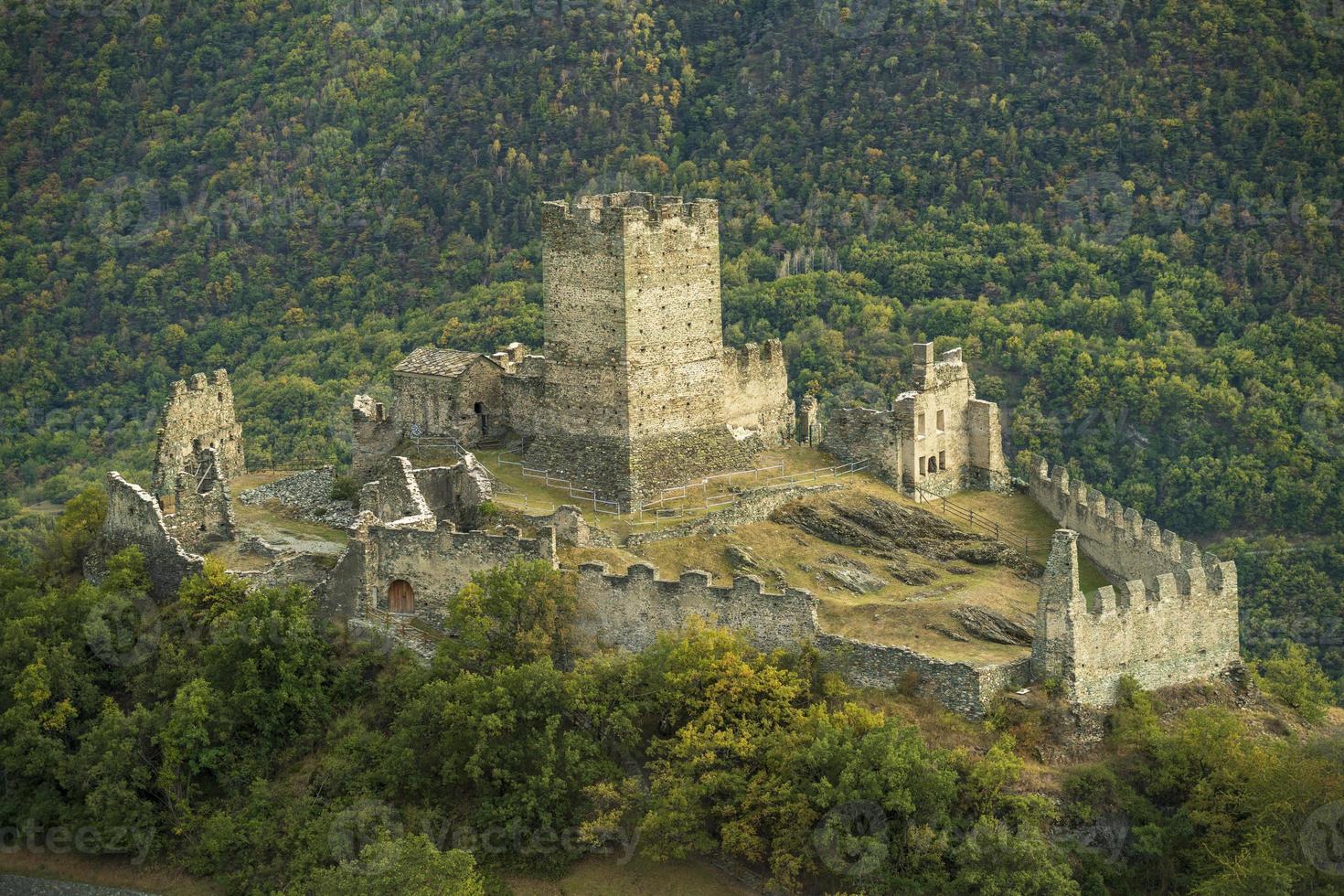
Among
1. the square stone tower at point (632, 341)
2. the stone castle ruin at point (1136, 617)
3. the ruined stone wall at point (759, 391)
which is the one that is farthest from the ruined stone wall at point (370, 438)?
the stone castle ruin at point (1136, 617)

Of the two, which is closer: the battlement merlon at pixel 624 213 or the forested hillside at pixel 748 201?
the battlement merlon at pixel 624 213

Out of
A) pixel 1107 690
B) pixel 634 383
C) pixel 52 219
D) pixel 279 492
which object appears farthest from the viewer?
pixel 52 219

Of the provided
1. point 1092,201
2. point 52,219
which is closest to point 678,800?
point 1092,201

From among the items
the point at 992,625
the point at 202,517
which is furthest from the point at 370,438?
the point at 992,625

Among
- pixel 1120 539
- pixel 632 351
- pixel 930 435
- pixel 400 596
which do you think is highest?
pixel 632 351

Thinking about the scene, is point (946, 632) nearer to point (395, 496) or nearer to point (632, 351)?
point (632, 351)

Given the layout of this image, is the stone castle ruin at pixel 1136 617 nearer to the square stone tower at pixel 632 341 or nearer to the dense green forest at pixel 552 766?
the dense green forest at pixel 552 766

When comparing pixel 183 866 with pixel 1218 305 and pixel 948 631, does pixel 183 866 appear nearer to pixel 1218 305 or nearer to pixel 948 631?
pixel 948 631
